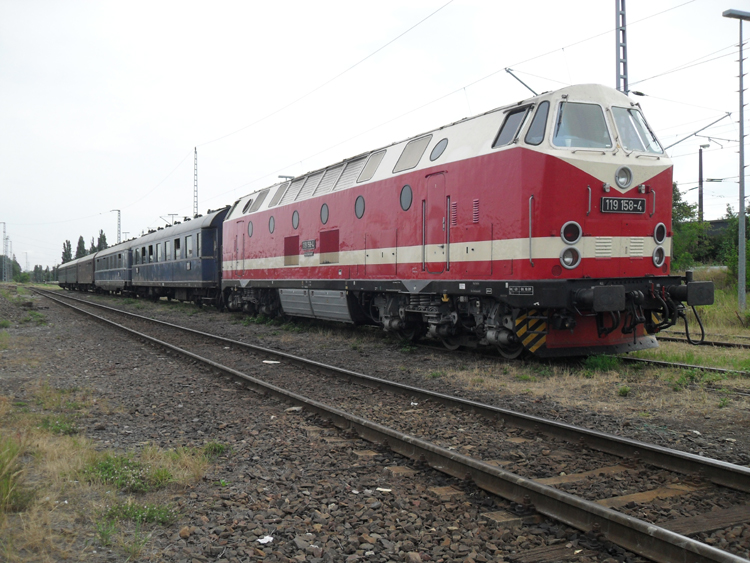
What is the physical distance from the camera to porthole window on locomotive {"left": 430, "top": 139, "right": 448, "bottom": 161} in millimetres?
9900

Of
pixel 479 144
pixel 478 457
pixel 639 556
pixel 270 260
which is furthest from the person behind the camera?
pixel 270 260

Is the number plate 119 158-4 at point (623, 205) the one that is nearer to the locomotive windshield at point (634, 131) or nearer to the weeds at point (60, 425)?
the locomotive windshield at point (634, 131)

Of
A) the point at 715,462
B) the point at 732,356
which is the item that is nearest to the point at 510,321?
the point at 732,356

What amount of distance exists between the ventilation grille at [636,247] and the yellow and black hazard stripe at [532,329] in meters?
1.53

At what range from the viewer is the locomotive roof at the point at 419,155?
8508 mm

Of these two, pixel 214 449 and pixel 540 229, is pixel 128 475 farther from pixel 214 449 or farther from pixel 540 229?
pixel 540 229

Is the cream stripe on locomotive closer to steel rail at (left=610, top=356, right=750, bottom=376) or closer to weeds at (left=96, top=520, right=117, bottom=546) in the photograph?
steel rail at (left=610, top=356, right=750, bottom=376)

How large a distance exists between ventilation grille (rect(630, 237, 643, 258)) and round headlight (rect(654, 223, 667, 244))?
0.35 m

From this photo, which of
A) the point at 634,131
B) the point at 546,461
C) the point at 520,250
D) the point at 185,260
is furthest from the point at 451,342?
the point at 185,260

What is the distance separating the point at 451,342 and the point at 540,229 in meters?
3.51

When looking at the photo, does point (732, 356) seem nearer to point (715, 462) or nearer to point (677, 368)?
point (677, 368)

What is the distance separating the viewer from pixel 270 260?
16250mm

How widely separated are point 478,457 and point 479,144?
557 cm

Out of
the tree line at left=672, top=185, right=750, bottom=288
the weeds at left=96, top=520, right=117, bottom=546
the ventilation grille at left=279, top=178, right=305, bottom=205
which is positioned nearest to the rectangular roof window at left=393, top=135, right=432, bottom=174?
the ventilation grille at left=279, top=178, right=305, bottom=205
